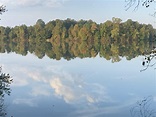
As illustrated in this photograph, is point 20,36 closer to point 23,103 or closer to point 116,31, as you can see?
point 116,31

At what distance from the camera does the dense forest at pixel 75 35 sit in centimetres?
4766

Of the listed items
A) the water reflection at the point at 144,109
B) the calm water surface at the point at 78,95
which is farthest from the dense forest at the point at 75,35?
the water reflection at the point at 144,109

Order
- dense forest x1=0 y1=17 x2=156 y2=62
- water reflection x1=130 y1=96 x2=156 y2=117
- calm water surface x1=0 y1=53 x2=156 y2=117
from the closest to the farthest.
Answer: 1. water reflection x1=130 y1=96 x2=156 y2=117
2. calm water surface x1=0 y1=53 x2=156 y2=117
3. dense forest x1=0 y1=17 x2=156 y2=62

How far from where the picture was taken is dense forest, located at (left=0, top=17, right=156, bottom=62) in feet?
156

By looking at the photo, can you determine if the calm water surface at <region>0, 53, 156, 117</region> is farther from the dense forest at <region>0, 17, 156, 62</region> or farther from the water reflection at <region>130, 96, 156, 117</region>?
the dense forest at <region>0, 17, 156, 62</region>

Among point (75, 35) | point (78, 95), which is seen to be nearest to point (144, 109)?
point (78, 95)

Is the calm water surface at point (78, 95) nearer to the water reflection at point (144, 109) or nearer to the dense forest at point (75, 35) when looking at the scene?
the water reflection at point (144, 109)

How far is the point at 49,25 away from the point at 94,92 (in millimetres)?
45169

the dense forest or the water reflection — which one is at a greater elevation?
the dense forest

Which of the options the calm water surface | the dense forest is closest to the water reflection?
the calm water surface

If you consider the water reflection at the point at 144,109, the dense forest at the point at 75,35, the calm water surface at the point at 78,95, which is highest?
the dense forest at the point at 75,35

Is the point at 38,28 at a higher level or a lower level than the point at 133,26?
higher

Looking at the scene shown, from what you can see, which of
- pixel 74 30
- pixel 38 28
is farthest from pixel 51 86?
pixel 38 28

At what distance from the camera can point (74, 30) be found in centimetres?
5609
